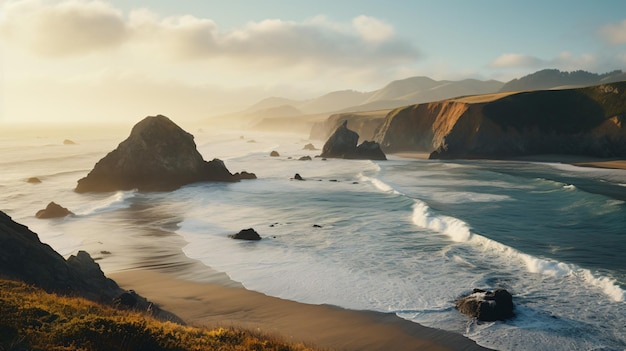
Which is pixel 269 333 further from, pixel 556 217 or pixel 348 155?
pixel 348 155

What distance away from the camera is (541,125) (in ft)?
258

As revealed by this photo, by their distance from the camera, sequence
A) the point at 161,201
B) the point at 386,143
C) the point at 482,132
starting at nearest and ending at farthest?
the point at 161,201
the point at 482,132
the point at 386,143

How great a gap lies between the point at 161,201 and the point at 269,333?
93.5 feet

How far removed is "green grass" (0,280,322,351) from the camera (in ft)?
31.9

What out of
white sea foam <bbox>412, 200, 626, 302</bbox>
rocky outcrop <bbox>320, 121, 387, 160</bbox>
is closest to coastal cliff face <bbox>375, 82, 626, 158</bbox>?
rocky outcrop <bbox>320, 121, 387, 160</bbox>

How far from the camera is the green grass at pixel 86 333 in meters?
9.73

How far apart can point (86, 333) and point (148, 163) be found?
38491 mm

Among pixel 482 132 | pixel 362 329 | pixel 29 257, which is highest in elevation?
pixel 482 132

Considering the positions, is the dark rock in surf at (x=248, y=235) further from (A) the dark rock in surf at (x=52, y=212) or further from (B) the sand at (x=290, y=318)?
(A) the dark rock in surf at (x=52, y=212)

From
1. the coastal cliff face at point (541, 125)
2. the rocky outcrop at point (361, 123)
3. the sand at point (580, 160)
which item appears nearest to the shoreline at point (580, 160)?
the sand at point (580, 160)

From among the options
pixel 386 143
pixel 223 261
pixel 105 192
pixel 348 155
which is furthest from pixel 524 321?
pixel 386 143

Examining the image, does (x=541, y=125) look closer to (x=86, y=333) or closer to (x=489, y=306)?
(x=489, y=306)

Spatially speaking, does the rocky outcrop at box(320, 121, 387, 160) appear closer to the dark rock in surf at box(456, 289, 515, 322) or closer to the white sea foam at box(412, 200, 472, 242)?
the white sea foam at box(412, 200, 472, 242)

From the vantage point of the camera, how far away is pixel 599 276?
17.5 m
